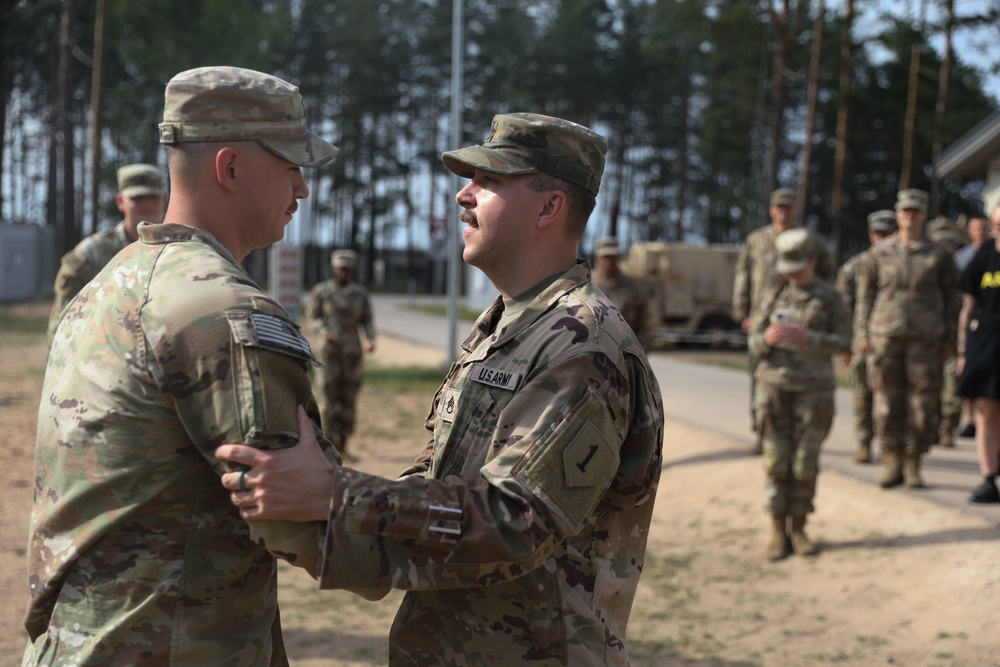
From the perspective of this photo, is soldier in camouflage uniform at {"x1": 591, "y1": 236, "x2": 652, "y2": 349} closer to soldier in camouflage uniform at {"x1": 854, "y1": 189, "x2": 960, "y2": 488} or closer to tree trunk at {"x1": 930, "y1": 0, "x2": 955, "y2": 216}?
soldier in camouflage uniform at {"x1": 854, "y1": 189, "x2": 960, "y2": 488}

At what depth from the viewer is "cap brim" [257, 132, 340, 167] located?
7.06 feet

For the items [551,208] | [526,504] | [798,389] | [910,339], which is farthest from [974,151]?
[526,504]

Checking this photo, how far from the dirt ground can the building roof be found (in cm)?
1042

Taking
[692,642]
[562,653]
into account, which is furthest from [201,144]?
[692,642]

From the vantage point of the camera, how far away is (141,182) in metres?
6.11

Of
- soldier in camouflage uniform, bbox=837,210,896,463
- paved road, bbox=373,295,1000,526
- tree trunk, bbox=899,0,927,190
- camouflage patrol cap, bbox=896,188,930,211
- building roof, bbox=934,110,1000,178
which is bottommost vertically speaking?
paved road, bbox=373,295,1000,526

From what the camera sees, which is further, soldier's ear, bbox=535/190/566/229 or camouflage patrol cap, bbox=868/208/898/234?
camouflage patrol cap, bbox=868/208/898/234

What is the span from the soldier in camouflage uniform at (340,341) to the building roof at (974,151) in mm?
11204

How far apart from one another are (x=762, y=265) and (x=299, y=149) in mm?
7640

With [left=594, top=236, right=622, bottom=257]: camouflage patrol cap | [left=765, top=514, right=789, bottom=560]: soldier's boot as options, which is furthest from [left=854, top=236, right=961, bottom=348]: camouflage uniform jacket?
[left=594, top=236, right=622, bottom=257]: camouflage patrol cap

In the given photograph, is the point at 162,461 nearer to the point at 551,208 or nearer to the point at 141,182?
the point at 551,208

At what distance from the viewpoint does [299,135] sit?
7.23 feet

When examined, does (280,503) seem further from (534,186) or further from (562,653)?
(534,186)

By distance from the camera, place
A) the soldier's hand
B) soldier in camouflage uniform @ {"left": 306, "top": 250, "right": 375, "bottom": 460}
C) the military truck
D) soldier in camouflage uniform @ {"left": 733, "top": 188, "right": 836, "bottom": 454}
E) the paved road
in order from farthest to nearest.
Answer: the military truck → soldier in camouflage uniform @ {"left": 306, "top": 250, "right": 375, "bottom": 460} → soldier in camouflage uniform @ {"left": 733, "top": 188, "right": 836, "bottom": 454} → the paved road → the soldier's hand
